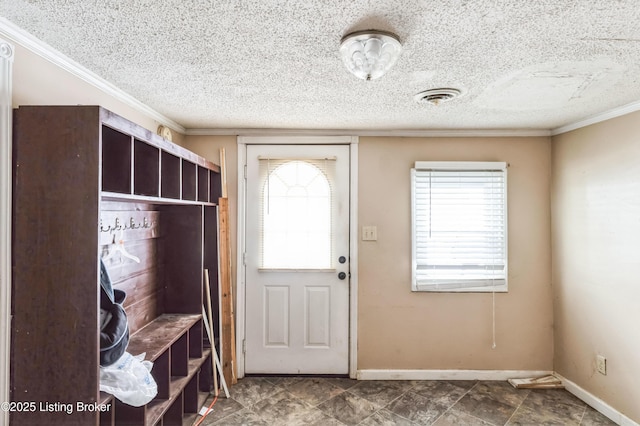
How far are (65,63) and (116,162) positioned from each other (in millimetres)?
572

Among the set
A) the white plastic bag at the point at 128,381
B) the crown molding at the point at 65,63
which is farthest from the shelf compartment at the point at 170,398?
the crown molding at the point at 65,63

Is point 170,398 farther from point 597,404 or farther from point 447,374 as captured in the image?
point 597,404

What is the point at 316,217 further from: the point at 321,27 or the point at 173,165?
the point at 321,27

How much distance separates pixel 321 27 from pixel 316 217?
1.96 meters

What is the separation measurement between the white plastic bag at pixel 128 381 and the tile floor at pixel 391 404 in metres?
1.02

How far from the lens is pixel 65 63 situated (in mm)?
1712

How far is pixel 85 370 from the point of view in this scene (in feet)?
4.56

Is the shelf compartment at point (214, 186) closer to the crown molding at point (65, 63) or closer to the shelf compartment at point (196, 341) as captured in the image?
the crown molding at point (65, 63)

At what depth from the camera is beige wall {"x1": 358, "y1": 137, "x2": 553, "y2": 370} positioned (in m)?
3.21

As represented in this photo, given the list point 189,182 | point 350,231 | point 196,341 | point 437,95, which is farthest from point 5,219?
point 350,231

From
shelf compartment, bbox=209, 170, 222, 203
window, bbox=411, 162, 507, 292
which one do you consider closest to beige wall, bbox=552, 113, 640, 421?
window, bbox=411, 162, 507, 292

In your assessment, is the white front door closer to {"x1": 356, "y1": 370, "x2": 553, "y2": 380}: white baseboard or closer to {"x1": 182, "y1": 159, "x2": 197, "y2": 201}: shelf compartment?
{"x1": 356, "y1": 370, "x2": 553, "y2": 380}: white baseboard

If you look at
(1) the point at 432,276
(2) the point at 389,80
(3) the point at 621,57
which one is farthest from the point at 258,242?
(3) the point at 621,57

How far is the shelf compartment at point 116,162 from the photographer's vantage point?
1.60 metres
